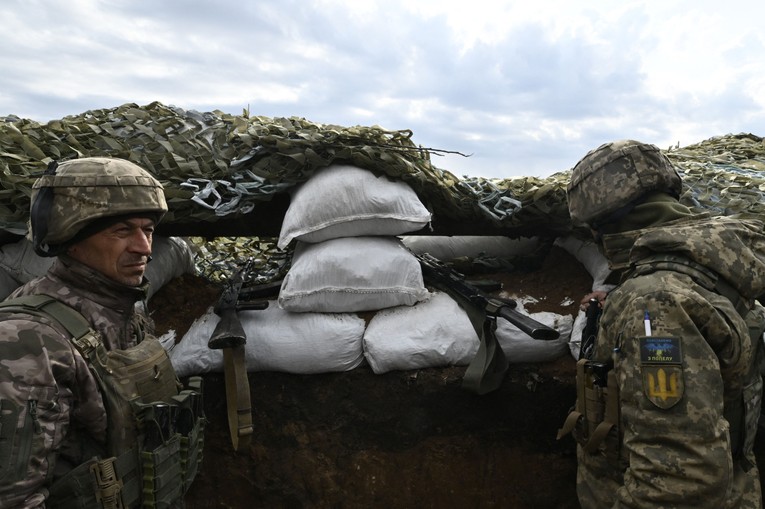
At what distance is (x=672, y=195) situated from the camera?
8.14ft

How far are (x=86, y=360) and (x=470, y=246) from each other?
2792mm

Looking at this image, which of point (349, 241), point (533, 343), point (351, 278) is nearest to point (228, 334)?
point (351, 278)

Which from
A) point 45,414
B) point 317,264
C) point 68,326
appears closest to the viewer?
point 45,414

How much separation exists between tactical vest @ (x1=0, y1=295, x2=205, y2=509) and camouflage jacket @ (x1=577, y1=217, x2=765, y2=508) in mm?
1536

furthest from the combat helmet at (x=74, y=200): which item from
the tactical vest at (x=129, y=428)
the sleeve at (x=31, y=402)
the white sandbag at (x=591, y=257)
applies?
the white sandbag at (x=591, y=257)

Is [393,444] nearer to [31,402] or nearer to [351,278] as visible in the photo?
[351,278]

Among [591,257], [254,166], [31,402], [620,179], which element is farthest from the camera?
[591,257]

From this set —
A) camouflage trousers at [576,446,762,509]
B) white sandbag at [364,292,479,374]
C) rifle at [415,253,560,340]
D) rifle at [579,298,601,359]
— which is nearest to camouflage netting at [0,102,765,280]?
rifle at [415,253,560,340]

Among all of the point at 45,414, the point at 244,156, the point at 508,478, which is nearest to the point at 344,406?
the point at 508,478

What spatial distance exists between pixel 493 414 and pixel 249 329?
4.39ft

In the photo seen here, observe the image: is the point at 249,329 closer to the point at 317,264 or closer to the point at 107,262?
the point at 317,264

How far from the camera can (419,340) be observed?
10.3ft

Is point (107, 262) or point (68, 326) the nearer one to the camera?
point (68, 326)

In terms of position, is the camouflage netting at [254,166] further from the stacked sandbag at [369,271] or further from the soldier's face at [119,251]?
the soldier's face at [119,251]
